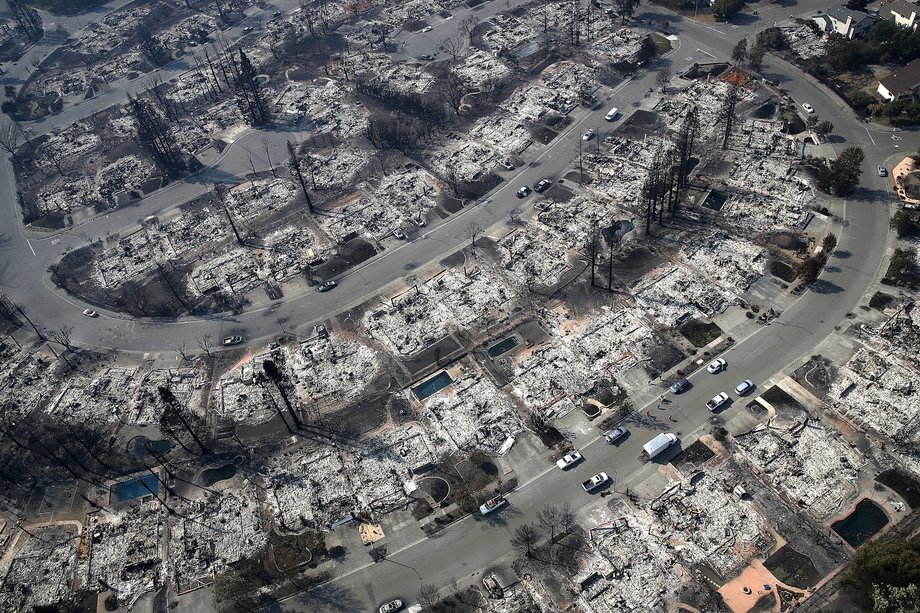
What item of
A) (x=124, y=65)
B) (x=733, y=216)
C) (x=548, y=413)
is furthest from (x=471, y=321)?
(x=124, y=65)

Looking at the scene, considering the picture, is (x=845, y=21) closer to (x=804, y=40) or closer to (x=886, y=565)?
(x=804, y=40)

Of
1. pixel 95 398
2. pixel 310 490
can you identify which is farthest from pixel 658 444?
pixel 95 398

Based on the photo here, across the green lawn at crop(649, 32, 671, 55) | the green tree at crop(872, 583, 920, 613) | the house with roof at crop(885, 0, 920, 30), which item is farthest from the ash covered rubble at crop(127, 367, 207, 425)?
the house with roof at crop(885, 0, 920, 30)

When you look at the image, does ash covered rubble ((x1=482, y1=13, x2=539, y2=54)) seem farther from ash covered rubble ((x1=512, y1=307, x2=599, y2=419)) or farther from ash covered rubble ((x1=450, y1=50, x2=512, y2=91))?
ash covered rubble ((x1=512, y1=307, x2=599, y2=419))

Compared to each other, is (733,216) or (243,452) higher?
(733,216)

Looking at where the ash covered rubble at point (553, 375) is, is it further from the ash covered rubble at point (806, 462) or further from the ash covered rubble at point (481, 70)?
the ash covered rubble at point (481, 70)

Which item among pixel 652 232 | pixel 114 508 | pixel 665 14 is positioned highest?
pixel 665 14

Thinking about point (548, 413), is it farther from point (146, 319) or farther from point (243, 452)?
point (146, 319)
